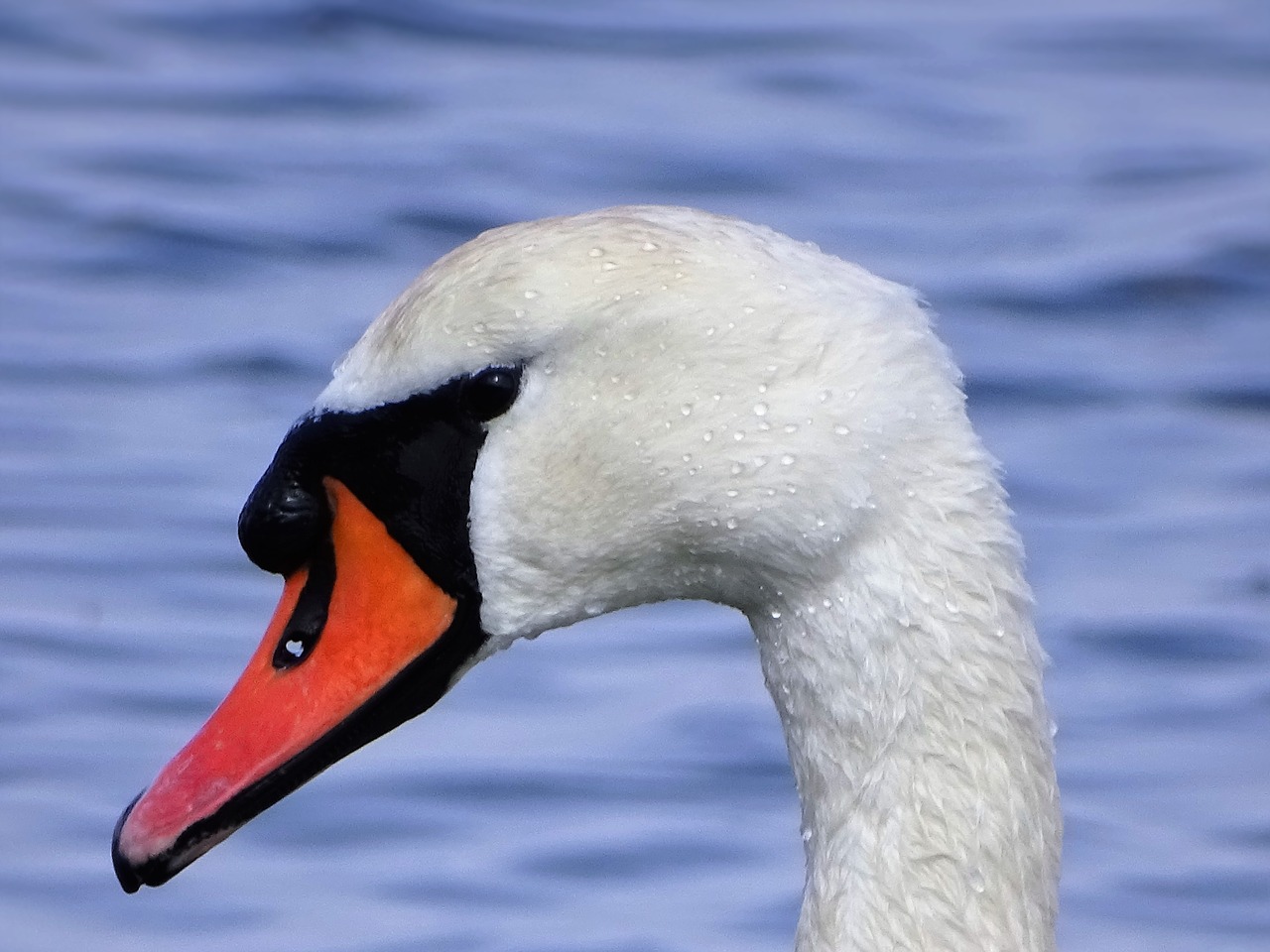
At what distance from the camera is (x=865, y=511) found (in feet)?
12.5

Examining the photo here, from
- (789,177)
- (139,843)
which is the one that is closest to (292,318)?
(789,177)

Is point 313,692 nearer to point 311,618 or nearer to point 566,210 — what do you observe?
point 311,618

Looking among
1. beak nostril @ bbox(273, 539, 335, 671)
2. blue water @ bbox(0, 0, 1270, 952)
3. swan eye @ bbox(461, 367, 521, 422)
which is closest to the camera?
swan eye @ bbox(461, 367, 521, 422)

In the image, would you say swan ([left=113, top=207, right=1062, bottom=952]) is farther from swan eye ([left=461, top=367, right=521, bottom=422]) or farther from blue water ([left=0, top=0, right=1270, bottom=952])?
blue water ([left=0, top=0, right=1270, bottom=952])

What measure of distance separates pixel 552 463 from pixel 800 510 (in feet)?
1.13

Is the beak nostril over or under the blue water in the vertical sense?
under

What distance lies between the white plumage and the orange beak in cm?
11

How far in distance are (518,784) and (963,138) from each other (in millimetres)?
5055

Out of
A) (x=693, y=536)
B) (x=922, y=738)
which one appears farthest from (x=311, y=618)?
(x=922, y=738)

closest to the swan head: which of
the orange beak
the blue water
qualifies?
the orange beak

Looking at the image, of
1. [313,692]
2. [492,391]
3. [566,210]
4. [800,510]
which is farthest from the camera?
[566,210]

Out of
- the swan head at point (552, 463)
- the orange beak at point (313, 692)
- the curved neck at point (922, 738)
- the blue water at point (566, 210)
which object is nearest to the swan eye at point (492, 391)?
the swan head at point (552, 463)

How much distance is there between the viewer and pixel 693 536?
396 centimetres

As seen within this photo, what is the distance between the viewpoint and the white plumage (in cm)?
381
